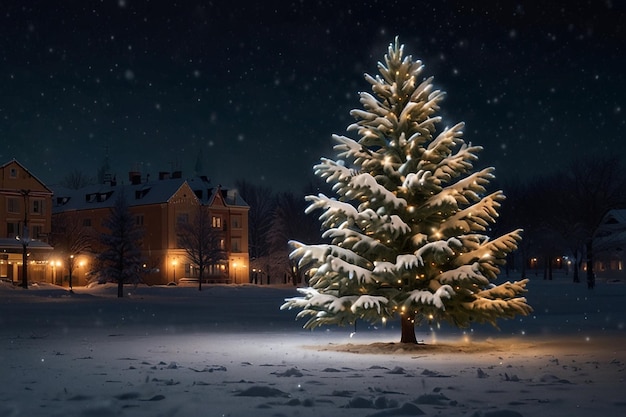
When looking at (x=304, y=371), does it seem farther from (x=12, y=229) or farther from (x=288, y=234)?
(x=288, y=234)

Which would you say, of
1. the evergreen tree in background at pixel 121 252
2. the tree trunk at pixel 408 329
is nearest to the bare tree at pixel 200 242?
the evergreen tree in background at pixel 121 252

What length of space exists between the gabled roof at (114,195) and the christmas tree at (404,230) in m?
65.9

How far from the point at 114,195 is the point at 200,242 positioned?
19.2 meters

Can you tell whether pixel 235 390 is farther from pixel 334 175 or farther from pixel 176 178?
pixel 176 178

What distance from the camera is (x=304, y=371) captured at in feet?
52.5

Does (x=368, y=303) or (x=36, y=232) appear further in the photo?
(x=36, y=232)

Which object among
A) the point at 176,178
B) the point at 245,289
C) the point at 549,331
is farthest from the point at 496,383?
the point at 176,178

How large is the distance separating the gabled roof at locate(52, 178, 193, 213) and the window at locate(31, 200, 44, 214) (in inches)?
303

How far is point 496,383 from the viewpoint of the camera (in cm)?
1412

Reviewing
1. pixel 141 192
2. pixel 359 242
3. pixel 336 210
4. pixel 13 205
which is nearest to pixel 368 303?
pixel 359 242

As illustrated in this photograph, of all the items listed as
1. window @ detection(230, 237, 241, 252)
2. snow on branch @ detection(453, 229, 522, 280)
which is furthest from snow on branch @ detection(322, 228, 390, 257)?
window @ detection(230, 237, 241, 252)

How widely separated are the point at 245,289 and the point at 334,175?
182 ft

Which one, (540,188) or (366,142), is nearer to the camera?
(366,142)

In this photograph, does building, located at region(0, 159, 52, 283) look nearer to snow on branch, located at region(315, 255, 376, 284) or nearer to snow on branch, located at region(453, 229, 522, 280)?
snow on branch, located at region(315, 255, 376, 284)
